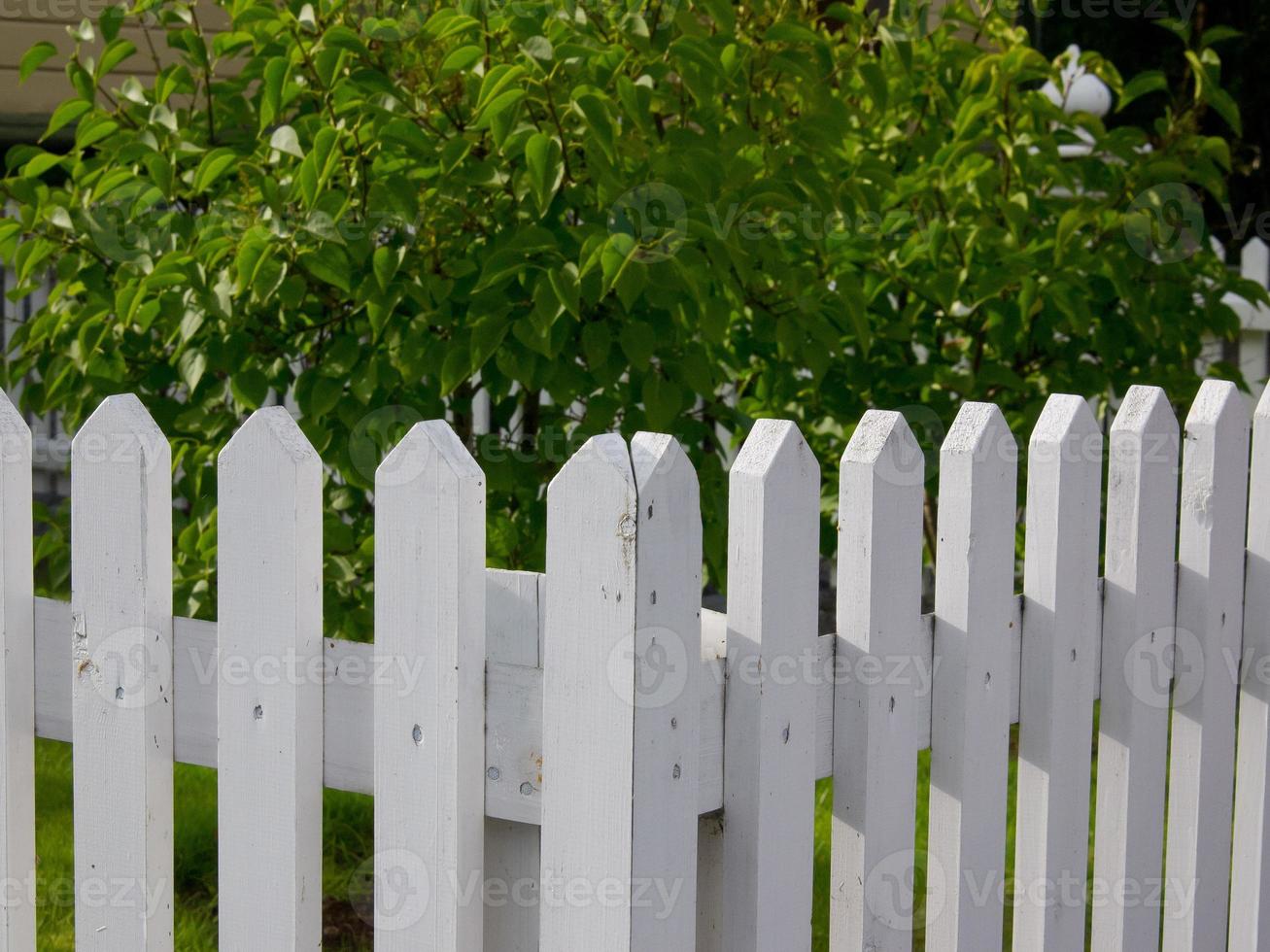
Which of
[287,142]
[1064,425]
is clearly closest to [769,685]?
[1064,425]

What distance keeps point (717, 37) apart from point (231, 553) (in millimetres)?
Result: 1233

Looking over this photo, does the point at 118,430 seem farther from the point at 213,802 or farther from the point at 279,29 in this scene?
the point at 213,802

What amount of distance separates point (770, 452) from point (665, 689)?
259mm

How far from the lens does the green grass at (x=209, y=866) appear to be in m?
2.68

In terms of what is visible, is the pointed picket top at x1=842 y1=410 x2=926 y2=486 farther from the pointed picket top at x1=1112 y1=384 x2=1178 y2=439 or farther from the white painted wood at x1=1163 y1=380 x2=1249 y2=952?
the white painted wood at x1=1163 y1=380 x2=1249 y2=952

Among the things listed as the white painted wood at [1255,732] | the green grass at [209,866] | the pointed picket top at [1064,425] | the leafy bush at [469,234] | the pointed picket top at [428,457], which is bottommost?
the green grass at [209,866]

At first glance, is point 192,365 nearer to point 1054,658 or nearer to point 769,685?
point 769,685

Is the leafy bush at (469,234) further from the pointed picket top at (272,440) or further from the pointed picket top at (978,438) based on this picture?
the pointed picket top at (272,440)

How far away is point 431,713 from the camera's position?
1.35 metres

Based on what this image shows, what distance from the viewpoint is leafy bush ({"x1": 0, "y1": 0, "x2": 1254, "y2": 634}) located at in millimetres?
2035

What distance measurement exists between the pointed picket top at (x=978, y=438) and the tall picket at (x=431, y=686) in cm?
61

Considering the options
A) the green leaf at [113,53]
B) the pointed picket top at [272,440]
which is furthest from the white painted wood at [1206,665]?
the green leaf at [113,53]

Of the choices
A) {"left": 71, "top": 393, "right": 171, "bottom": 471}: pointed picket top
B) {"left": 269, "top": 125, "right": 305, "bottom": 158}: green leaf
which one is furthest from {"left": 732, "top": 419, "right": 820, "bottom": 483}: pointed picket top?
{"left": 269, "top": 125, "right": 305, "bottom": 158}: green leaf

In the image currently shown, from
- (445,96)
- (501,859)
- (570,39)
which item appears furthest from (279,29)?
(501,859)
